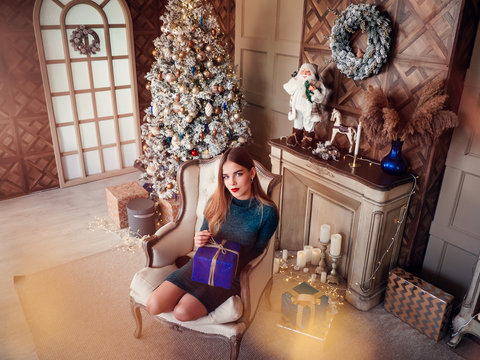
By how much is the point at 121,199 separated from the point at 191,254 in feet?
4.77

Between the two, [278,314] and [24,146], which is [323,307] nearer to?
[278,314]

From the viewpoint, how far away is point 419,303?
272 cm

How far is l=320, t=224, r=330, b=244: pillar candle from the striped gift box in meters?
0.57

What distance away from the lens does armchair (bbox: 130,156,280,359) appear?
226cm

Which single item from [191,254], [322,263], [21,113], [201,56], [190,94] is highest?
[201,56]

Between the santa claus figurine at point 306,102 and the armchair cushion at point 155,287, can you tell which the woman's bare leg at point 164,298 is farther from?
the santa claus figurine at point 306,102

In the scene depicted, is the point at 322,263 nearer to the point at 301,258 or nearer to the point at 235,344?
the point at 301,258

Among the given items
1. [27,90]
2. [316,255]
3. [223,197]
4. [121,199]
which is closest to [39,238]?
[121,199]

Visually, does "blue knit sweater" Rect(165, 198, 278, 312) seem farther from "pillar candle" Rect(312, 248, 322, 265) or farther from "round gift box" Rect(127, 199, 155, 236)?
"round gift box" Rect(127, 199, 155, 236)

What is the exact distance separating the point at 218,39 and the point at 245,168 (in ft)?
6.53

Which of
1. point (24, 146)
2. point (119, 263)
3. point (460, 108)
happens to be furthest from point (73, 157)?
point (460, 108)

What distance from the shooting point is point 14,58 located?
4.17 meters

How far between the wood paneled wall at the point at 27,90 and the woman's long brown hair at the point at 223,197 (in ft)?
8.82

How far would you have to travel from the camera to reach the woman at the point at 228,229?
7.45ft
